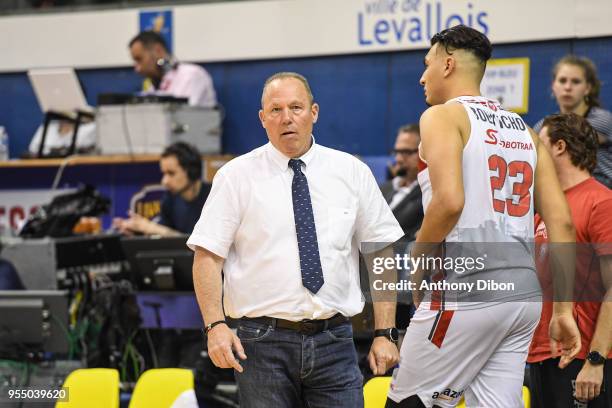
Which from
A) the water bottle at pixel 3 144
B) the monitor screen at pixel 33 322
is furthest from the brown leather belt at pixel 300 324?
the water bottle at pixel 3 144

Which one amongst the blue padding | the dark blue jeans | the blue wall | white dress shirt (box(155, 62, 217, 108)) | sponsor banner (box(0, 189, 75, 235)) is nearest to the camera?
the dark blue jeans

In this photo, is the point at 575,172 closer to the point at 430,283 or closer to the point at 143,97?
the point at 430,283

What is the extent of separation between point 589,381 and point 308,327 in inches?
50.5

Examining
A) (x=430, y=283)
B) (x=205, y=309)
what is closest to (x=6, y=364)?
(x=205, y=309)

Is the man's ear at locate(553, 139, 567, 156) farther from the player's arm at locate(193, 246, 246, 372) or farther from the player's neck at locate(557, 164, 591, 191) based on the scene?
the player's arm at locate(193, 246, 246, 372)

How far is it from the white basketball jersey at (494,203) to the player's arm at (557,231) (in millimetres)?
134

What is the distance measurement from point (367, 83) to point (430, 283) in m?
5.51

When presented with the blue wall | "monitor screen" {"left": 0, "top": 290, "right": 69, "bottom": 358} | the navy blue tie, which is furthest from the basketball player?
the blue wall

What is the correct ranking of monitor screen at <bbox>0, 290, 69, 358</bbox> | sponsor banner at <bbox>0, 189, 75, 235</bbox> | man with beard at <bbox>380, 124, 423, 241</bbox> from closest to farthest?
monitor screen at <bbox>0, 290, 69, 358</bbox> < man with beard at <bbox>380, 124, 423, 241</bbox> < sponsor banner at <bbox>0, 189, 75, 235</bbox>

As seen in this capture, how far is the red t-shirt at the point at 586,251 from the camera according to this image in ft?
13.2

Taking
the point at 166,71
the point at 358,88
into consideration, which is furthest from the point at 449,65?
the point at 166,71

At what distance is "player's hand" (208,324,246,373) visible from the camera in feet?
11.2

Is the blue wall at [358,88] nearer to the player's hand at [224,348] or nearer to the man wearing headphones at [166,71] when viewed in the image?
the man wearing headphones at [166,71]

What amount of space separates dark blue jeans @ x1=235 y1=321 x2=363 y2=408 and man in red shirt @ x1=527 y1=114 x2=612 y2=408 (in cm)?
93
